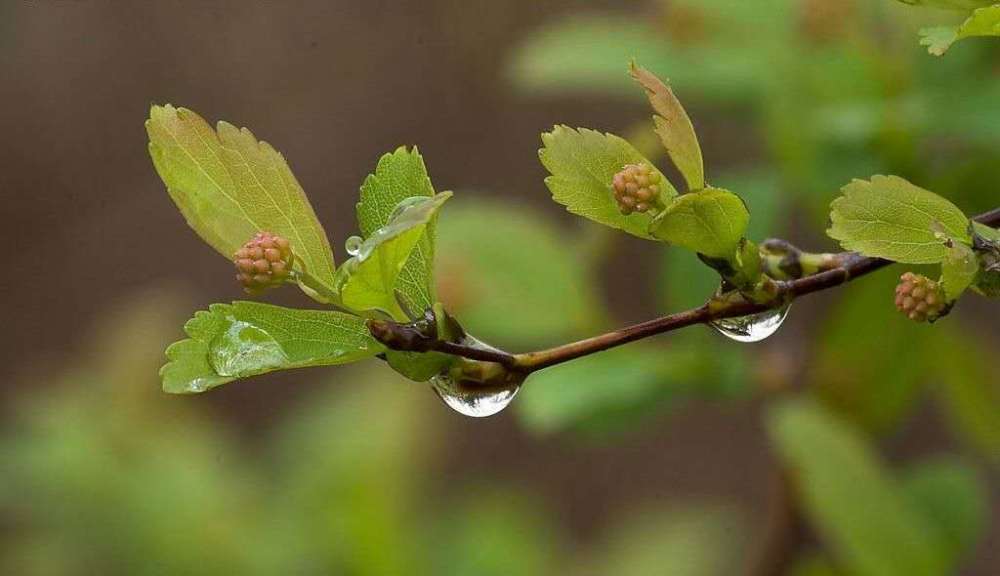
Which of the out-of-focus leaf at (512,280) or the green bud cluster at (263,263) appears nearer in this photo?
the green bud cluster at (263,263)

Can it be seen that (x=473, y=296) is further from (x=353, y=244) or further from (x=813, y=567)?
(x=353, y=244)

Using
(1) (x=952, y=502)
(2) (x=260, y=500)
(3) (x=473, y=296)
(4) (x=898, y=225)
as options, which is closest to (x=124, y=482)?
(2) (x=260, y=500)

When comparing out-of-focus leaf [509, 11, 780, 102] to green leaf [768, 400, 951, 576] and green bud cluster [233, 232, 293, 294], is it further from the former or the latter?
green bud cluster [233, 232, 293, 294]

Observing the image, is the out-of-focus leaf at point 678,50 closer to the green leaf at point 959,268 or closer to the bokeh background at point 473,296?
the bokeh background at point 473,296

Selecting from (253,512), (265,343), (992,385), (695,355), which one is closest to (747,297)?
(265,343)

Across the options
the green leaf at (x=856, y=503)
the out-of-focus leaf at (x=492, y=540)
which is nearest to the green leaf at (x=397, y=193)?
the green leaf at (x=856, y=503)
